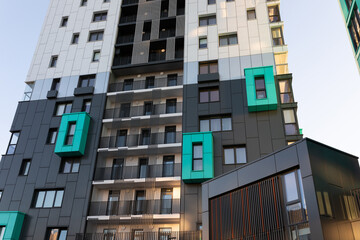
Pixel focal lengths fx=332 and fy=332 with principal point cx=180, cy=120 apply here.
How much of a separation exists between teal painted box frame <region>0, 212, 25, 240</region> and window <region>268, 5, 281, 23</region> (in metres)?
27.0

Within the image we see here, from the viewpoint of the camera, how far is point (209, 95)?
94.1 feet

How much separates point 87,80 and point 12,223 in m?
14.5

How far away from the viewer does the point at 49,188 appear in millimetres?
26906

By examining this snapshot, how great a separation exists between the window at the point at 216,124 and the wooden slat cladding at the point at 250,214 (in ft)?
34.1

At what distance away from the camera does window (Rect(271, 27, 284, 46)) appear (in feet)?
96.4

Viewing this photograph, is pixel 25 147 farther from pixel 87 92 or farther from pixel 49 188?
pixel 87 92

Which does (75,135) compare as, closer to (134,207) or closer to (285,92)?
(134,207)

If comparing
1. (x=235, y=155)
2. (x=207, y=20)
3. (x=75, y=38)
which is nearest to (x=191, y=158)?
(x=235, y=155)

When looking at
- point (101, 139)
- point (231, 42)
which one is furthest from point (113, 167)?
point (231, 42)

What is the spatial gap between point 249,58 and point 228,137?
308 inches

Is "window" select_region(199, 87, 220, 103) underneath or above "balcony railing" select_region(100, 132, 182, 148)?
above

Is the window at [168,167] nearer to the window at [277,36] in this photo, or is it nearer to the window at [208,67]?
the window at [208,67]

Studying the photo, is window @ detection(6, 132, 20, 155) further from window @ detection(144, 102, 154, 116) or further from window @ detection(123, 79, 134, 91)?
window @ detection(144, 102, 154, 116)

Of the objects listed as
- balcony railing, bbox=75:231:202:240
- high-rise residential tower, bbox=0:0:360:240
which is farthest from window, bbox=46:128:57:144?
balcony railing, bbox=75:231:202:240
